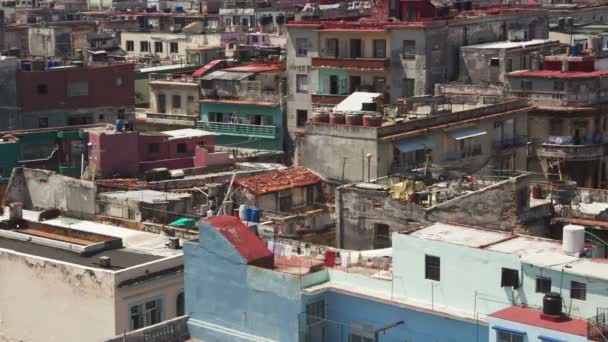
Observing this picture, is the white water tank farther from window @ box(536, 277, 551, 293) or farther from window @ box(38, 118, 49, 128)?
window @ box(38, 118, 49, 128)

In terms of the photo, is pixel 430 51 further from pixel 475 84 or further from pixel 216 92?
A: pixel 216 92

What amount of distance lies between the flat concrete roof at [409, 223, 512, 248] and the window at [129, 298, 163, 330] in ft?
47.8

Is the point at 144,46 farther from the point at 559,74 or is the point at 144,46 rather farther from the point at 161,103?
the point at 559,74

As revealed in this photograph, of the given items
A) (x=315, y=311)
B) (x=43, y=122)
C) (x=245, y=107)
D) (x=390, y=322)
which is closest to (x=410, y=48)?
(x=245, y=107)

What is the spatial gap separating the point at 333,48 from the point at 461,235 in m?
54.6

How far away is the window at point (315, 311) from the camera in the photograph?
50875mm

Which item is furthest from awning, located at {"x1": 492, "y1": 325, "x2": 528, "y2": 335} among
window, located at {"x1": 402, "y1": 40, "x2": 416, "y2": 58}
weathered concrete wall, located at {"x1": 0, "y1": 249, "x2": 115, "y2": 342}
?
window, located at {"x1": 402, "y1": 40, "x2": 416, "y2": 58}

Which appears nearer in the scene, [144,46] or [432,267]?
[432,267]

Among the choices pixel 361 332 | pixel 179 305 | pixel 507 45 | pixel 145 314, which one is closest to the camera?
pixel 361 332

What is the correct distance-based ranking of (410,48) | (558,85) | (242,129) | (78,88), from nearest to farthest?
(558,85) → (410,48) → (78,88) → (242,129)

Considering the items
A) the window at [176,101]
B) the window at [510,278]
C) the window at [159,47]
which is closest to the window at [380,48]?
the window at [176,101]

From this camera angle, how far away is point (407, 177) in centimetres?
7400

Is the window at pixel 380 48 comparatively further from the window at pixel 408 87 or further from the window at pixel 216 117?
the window at pixel 216 117

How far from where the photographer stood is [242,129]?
110 meters
